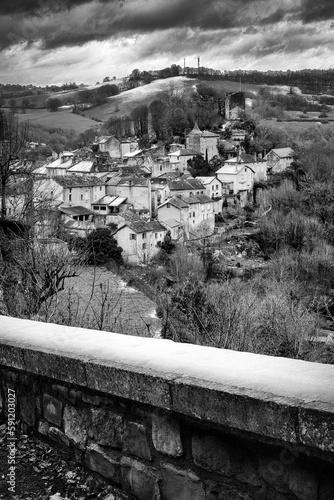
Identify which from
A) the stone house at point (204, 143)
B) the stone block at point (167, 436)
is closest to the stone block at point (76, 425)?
the stone block at point (167, 436)

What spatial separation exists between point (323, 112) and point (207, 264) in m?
76.8

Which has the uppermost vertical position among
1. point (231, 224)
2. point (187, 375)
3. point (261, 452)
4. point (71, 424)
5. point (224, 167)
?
point (187, 375)

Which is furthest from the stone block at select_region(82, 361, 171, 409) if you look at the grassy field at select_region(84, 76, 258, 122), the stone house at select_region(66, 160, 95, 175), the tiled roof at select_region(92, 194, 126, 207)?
the grassy field at select_region(84, 76, 258, 122)

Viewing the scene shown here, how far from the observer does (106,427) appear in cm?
267

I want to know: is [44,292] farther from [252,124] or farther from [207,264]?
[252,124]

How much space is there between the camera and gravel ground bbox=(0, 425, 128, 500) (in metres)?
2.65

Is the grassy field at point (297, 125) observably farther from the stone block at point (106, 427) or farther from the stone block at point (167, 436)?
the stone block at point (167, 436)

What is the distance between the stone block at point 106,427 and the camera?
8.61 ft

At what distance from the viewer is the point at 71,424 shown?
2836mm

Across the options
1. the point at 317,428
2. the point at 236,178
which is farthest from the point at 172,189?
the point at 317,428

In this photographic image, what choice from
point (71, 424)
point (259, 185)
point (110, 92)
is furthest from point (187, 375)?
point (110, 92)

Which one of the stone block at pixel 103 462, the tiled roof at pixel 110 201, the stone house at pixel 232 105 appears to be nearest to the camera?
the stone block at pixel 103 462

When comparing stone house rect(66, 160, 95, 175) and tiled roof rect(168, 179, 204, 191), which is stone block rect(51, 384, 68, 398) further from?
stone house rect(66, 160, 95, 175)

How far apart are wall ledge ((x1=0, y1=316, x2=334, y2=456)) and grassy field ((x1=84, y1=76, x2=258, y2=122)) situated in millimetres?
108707
